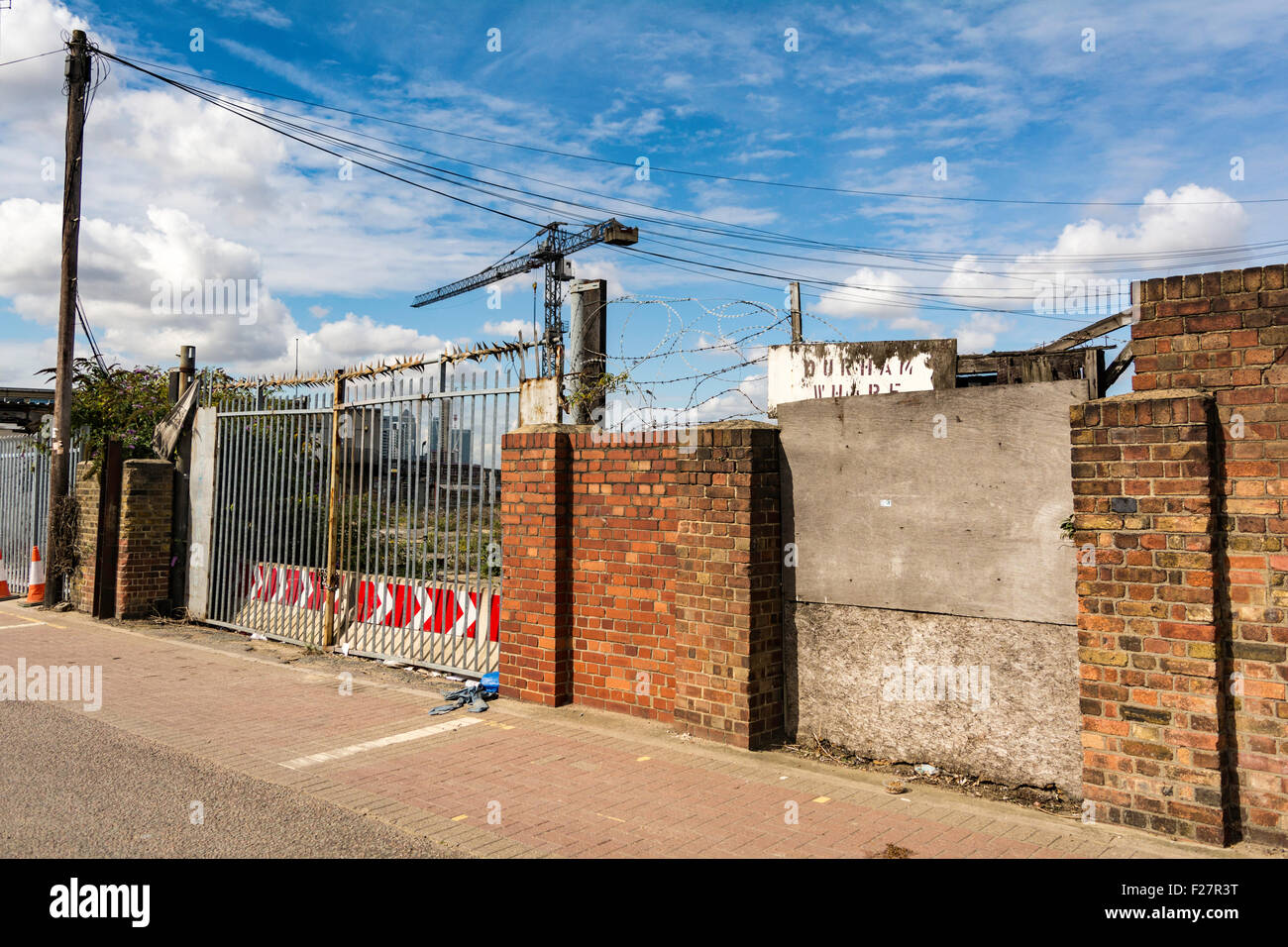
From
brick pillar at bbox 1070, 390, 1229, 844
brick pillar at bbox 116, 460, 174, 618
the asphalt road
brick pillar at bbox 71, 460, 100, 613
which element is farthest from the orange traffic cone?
brick pillar at bbox 1070, 390, 1229, 844

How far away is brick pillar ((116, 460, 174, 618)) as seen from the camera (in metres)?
11.5

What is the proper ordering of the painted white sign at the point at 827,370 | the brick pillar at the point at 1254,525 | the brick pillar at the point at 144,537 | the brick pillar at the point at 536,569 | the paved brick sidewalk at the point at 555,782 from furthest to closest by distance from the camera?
1. the brick pillar at the point at 144,537
2. the painted white sign at the point at 827,370
3. the brick pillar at the point at 536,569
4. the paved brick sidewalk at the point at 555,782
5. the brick pillar at the point at 1254,525

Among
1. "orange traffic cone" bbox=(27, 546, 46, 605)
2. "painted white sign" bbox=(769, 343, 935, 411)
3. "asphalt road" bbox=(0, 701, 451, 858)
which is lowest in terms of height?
"asphalt road" bbox=(0, 701, 451, 858)

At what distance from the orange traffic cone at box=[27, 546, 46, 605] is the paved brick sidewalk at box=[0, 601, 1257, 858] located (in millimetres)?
7205

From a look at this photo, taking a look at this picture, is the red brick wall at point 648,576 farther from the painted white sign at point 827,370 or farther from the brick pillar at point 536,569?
the painted white sign at point 827,370

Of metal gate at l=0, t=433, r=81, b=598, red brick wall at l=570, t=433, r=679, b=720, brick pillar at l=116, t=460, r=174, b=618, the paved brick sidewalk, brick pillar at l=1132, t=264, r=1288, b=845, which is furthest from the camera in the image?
metal gate at l=0, t=433, r=81, b=598

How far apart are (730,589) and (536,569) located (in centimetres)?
187

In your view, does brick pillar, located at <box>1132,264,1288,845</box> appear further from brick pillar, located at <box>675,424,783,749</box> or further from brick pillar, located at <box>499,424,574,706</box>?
brick pillar, located at <box>499,424,574,706</box>

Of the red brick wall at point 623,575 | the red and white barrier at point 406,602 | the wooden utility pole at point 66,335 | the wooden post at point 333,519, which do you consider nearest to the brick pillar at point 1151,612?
the red brick wall at point 623,575

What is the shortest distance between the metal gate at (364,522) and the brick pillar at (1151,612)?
471 centimetres

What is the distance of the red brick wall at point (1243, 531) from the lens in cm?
384

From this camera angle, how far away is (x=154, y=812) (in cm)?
460
